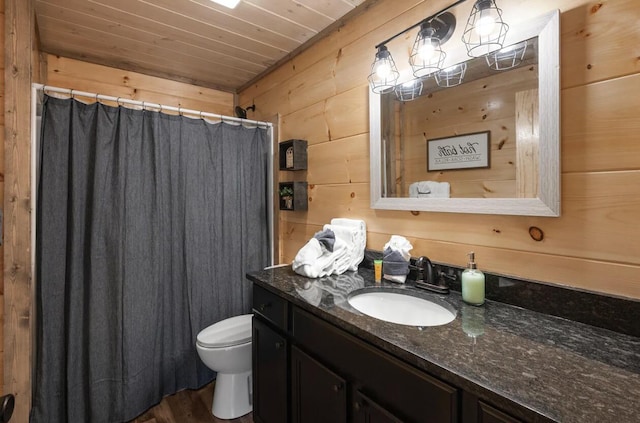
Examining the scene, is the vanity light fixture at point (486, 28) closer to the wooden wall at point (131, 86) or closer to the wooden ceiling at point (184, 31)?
the wooden ceiling at point (184, 31)

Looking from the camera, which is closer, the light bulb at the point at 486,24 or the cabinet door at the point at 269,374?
the light bulb at the point at 486,24

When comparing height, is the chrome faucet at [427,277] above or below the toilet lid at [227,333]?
above

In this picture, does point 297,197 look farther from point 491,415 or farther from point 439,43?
point 491,415

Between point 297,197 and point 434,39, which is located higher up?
point 434,39

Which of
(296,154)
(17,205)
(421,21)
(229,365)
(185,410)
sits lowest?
(185,410)

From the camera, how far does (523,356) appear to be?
78 cm

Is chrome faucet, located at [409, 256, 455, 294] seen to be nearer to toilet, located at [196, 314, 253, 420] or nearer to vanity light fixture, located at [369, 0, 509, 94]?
vanity light fixture, located at [369, 0, 509, 94]

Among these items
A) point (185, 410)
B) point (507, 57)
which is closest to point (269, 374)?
point (185, 410)

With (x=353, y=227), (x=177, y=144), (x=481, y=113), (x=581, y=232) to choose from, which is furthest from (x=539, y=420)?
(x=177, y=144)

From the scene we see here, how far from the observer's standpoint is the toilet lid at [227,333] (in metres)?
1.75

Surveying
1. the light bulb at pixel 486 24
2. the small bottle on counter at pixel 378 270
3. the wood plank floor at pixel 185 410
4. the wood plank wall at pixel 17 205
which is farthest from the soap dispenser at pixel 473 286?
the wood plank wall at pixel 17 205

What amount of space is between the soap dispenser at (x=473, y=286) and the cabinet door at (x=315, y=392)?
0.55 meters

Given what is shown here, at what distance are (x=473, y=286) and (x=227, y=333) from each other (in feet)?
4.66

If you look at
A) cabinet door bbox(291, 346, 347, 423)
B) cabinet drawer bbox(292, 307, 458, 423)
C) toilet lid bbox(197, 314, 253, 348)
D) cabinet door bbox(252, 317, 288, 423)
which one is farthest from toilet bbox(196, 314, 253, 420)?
cabinet drawer bbox(292, 307, 458, 423)
